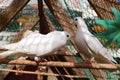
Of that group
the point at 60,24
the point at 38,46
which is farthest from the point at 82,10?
the point at 38,46

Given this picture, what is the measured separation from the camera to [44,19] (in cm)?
431

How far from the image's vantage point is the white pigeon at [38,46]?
8.33ft

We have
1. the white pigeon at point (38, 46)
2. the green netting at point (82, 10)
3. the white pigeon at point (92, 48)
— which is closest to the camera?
the white pigeon at point (92, 48)

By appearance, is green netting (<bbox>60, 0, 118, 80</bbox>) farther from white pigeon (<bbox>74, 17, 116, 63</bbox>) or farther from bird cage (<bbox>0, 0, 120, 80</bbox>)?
white pigeon (<bbox>74, 17, 116, 63</bbox>)

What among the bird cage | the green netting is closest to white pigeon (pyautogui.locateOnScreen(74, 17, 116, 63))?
the bird cage

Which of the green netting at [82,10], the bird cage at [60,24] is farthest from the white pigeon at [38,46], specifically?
the green netting at [82,10]

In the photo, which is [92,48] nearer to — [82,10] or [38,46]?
[38,46]

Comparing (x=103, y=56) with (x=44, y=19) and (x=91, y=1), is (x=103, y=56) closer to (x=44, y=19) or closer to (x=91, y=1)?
(x=91, y=1)

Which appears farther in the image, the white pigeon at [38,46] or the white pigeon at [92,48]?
the white pigeon at [38,46]

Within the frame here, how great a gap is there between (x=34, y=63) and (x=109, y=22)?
1.24m

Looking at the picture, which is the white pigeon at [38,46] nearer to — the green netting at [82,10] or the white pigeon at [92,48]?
the white pigeon at [92,48]

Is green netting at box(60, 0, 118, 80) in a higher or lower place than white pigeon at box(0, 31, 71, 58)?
higher

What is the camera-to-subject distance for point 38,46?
2607mm

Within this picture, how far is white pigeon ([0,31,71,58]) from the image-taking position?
2539 mm
